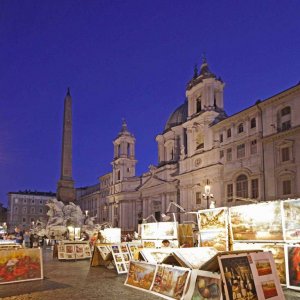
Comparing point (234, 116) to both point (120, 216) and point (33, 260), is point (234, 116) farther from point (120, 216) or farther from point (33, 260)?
point (120, 216)

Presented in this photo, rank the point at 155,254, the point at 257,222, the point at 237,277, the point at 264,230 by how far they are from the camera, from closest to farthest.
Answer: the point at 237,277
the point at 264,230
the point at 257,222
the point at 155,254

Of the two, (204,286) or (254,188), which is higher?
(254,188)

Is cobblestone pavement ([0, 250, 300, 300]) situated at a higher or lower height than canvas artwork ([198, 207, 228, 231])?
lower

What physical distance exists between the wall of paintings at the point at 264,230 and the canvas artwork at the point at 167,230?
3.29 metres

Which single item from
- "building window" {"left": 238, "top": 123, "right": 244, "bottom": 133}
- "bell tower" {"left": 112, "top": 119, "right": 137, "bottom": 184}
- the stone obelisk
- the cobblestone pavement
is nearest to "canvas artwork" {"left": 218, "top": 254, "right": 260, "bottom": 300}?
the cobblestone pavement

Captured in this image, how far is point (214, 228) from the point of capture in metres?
13.2

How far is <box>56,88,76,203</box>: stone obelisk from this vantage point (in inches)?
1610

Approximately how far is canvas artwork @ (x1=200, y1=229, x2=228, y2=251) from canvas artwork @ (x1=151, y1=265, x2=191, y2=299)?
12.3 ft

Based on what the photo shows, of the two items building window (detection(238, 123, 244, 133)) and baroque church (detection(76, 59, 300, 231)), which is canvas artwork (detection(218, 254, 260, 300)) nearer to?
baroque church (detection(76, 59, 300, 231))

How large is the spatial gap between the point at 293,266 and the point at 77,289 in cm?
645

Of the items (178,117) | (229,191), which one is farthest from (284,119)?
(178,117)

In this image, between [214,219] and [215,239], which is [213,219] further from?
[215,239]

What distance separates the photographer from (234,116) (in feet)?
136

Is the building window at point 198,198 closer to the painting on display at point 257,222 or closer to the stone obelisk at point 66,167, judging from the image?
the stone obelisk at point 66,167
